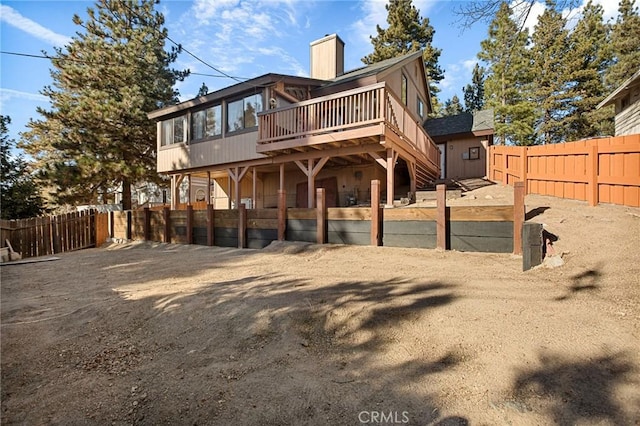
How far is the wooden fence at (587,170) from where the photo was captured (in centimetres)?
648

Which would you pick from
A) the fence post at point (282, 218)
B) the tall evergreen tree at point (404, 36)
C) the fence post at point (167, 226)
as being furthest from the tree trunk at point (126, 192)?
the tall evergreen tree at point (404, 36)

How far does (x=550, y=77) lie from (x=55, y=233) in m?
33.7

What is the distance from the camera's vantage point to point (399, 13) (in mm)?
26453

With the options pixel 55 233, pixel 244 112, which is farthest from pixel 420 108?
pixel 55 233

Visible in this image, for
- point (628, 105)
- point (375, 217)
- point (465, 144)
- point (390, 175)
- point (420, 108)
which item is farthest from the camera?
point (420, 108)

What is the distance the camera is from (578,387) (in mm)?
2154

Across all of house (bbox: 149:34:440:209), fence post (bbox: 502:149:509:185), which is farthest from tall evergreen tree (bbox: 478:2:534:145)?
fence post (bbox: 502:149:509:185)

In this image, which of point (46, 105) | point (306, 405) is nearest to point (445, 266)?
point (306, 405)

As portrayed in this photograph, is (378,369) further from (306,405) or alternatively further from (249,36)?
(249,36)

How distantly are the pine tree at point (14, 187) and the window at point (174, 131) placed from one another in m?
6.56

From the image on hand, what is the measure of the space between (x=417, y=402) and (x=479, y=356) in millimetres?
785

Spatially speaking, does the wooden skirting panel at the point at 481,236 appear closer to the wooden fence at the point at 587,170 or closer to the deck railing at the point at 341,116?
the wooden fence at the point at 587,170

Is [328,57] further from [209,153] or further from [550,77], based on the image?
[550,77]

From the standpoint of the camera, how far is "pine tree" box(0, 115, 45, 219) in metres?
14.6
